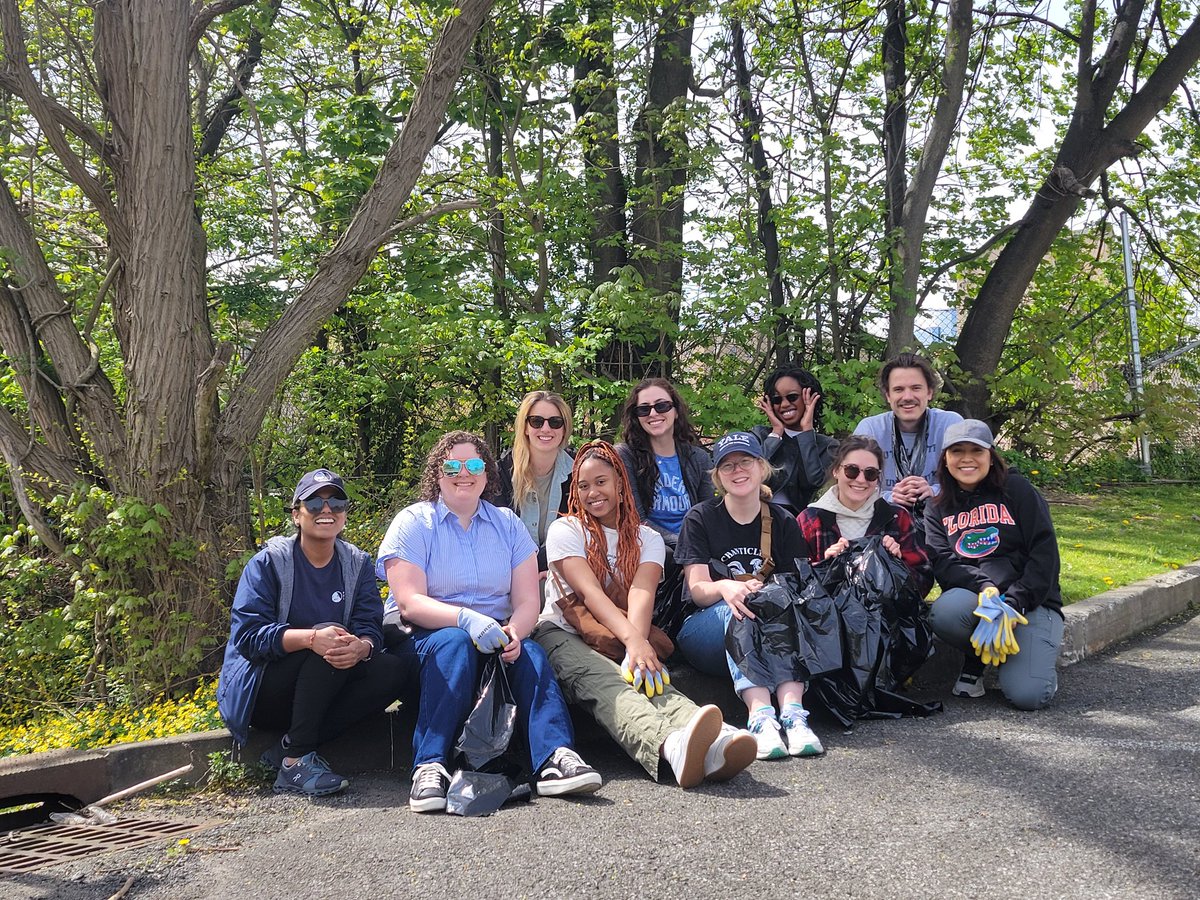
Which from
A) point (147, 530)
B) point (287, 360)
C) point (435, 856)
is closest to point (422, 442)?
point (287, 360)

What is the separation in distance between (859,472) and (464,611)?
2139mm

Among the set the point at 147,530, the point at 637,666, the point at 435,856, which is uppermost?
the point at 147,530

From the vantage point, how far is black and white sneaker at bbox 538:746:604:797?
3.86 metres

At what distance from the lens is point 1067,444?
1359cm

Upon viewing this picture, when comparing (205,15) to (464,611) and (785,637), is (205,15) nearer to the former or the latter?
(464,611)

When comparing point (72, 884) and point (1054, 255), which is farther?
point (1054, 255)

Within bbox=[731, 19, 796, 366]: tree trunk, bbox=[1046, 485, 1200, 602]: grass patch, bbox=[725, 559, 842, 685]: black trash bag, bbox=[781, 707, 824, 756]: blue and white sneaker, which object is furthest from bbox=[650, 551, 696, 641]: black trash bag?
bbox=[731, 19, 796, 366]: tree trunk

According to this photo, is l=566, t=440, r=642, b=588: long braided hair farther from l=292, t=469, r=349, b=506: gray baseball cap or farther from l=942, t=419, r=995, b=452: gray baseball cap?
l=942, t=419, r=995, b=452: gray baseball cap

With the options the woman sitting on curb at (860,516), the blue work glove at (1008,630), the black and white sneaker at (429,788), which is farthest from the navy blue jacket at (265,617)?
the blue work glove at (1008,630)

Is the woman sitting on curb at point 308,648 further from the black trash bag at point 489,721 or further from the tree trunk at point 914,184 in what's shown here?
the tree trunk at point 914,184

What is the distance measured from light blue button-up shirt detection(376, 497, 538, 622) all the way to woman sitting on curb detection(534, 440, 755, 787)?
0.27m

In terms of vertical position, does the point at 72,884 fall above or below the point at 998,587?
below

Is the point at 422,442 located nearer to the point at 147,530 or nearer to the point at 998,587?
the point at 147,530

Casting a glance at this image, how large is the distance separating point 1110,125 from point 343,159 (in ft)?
27.4
